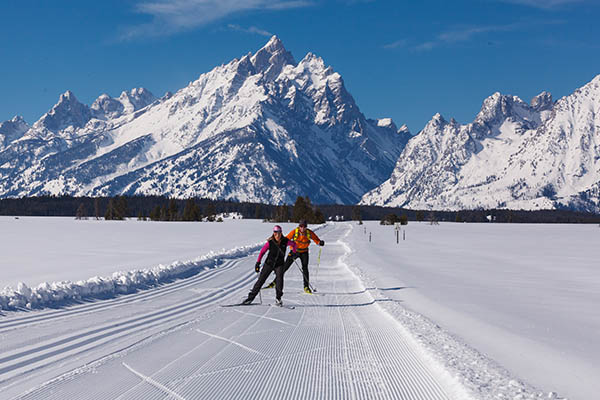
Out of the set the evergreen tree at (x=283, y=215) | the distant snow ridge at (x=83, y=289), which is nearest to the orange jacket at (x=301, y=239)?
the distant snow ridge at (x=83, y=289)

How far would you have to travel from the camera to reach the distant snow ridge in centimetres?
1306

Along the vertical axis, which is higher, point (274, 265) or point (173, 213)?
point (173, 213)

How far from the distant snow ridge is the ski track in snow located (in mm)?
957

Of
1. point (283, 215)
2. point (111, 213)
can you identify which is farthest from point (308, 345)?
point (111, 213)

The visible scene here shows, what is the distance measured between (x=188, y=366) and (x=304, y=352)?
6.41ft

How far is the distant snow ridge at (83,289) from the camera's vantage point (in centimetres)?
1306

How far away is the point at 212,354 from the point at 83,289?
331 inches

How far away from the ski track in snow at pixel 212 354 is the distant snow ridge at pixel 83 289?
3.14ft

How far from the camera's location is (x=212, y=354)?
323 inches

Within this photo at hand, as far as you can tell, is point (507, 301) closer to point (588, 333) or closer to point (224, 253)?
point (588, 333)

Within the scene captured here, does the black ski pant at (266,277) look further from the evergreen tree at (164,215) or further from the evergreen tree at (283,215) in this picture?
the evergreen tree at (283,215)

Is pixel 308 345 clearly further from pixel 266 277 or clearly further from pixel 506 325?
pixel 506 325

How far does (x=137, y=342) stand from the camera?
8.97 metres

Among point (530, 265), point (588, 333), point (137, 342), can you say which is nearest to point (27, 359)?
point (137, 342)
